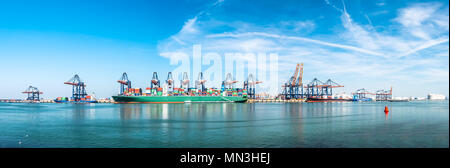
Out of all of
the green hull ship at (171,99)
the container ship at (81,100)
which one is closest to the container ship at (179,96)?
the green hull ship at (171,99)

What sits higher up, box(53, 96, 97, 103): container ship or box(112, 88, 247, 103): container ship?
box(112, 88, 247, 103): container ship

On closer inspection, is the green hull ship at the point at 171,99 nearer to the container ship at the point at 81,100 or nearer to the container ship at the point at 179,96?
the container ship at the point at 179,96

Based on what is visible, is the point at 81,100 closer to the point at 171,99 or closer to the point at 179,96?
the point at 171,99

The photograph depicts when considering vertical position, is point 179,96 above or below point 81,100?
above

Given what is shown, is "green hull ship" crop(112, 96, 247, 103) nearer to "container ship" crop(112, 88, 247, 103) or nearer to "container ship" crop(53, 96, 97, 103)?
"container ship" crop(112, 88, 247, 103)

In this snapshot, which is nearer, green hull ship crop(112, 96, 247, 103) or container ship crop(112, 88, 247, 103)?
green hull ship crop(112, 96, 247, 103)

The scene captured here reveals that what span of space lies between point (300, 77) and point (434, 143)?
14648cm

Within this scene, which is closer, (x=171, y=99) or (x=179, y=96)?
(x=171, y=99)

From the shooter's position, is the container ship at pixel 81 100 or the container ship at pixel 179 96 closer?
the container ship at pixel 179 96

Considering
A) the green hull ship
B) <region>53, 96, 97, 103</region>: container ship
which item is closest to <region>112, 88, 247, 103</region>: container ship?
the green hull ship

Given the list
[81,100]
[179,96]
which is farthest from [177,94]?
[81,100]

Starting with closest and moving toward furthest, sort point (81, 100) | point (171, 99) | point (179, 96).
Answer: point (171, 99)
point (179, 96)
point (81, 100)
